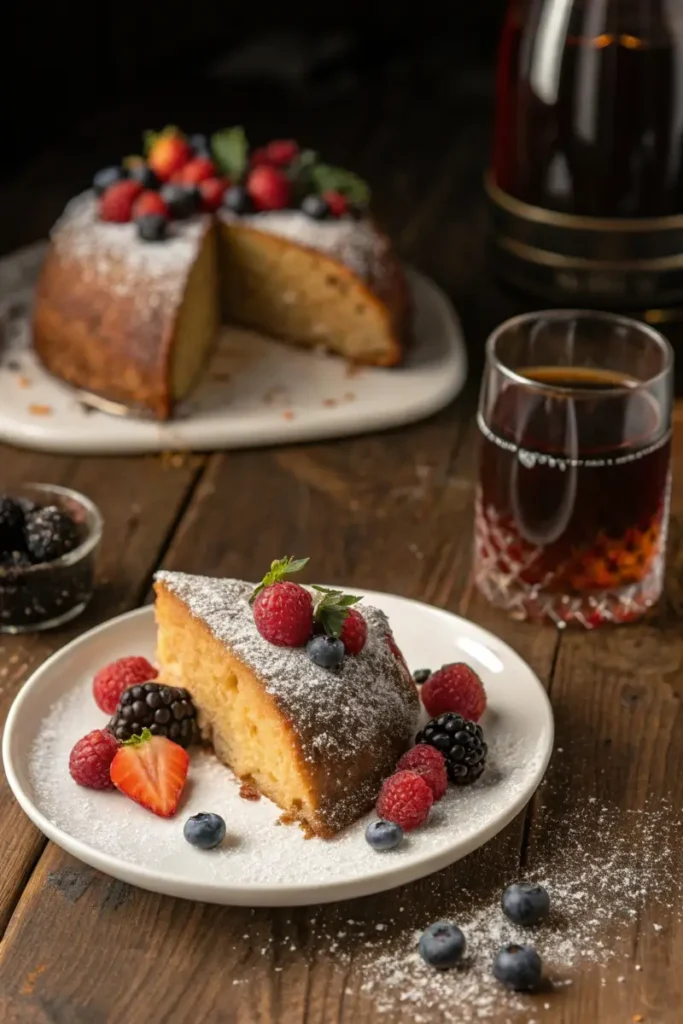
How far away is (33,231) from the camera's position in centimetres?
347

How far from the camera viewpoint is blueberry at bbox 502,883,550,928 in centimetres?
159

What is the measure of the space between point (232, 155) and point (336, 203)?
233 millimetres

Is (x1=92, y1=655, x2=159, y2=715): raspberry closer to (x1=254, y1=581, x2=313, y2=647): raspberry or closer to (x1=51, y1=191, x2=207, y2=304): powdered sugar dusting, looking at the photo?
(x1=254, y1=581, x2=313, y2=647): raspberry

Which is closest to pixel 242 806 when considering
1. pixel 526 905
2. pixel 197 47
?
pixel 526 905

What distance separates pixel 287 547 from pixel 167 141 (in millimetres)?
1042

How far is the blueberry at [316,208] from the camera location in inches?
114

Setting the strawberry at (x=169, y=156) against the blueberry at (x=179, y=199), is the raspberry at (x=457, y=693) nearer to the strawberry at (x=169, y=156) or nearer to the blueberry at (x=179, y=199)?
the blueberry at (x=179, y=199)

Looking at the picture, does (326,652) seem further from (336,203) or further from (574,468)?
(336,203)

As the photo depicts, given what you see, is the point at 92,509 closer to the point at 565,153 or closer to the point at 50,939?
the point at 50,939

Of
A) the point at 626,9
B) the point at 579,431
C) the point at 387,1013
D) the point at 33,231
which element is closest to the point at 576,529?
the point at 579,431

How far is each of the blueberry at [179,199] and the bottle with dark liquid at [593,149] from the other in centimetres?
60

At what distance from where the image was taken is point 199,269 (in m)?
2.89

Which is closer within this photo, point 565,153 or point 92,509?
point 92,509

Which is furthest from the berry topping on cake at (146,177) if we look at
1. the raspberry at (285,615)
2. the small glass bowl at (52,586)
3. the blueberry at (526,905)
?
the blueberry at (526,905)
